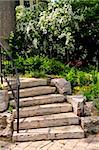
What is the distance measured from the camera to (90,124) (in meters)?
6.50

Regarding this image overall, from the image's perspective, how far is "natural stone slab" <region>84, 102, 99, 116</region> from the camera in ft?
22.4

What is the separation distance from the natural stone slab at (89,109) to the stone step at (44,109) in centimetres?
37

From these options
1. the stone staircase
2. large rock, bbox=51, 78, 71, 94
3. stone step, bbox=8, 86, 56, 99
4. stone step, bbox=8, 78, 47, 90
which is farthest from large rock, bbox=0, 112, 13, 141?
large rock, bbox=51, 78, 71, 94

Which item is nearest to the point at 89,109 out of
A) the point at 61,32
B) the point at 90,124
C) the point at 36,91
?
the point at 90,124

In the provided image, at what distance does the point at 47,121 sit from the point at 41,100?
650 mm

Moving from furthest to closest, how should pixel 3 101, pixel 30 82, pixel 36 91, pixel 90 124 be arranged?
pixel 30 82 < pixel 36 91 < pixel 3 101 < pixel 90 124

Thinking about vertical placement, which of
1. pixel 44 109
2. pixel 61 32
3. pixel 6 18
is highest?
pixel 6 18

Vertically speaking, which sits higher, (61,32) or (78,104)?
(61,32)

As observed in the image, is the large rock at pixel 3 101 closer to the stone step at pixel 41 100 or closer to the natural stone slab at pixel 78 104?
the stone step at pixel 41 100

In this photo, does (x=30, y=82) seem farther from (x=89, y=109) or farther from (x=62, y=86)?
(x=89, y=109)

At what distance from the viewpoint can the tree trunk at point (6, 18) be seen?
33.1 ft

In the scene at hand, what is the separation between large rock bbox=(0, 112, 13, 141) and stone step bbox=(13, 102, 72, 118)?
19 cm

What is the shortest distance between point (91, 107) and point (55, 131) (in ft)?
3.12

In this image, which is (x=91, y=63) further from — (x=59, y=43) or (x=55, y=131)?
(x=55, y=131)
